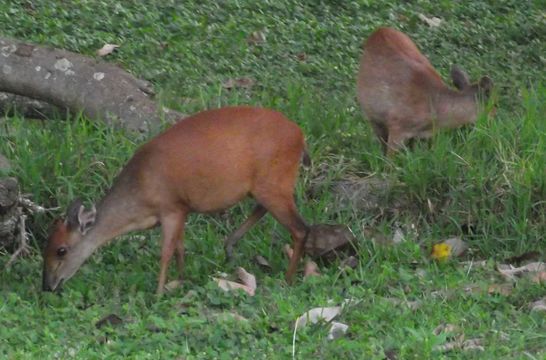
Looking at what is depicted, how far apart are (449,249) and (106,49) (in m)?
3.92

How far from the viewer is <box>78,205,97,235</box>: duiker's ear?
797 cm

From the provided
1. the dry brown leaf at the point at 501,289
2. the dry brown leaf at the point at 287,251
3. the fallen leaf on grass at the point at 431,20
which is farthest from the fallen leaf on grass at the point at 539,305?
the fallen leaf on grass at the point at 431,20

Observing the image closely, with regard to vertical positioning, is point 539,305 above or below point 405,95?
above

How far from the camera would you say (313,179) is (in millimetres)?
9016

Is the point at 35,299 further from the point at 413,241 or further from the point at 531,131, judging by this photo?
the point at 531,131

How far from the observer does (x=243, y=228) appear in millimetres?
8406

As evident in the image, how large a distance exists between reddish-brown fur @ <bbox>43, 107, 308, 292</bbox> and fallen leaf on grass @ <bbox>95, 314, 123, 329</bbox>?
89cm

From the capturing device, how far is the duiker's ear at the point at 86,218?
7.97 metres

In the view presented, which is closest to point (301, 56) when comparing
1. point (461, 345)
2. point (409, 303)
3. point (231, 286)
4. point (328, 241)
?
point (328, 241)

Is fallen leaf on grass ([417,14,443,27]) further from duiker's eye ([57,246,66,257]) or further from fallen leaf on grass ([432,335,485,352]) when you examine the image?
fallen leaf on grass ([432,335,485,352])

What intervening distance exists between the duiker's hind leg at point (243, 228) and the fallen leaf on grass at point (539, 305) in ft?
5.96

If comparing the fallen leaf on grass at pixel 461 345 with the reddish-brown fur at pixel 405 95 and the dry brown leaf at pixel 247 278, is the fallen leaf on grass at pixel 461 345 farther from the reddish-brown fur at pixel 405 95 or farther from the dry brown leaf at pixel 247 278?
the reddish-brown fur at pixel 405 95

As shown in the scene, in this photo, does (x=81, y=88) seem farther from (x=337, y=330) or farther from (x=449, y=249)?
(x=337, y=330)

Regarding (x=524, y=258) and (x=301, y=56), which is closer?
(x=524, y=258)
